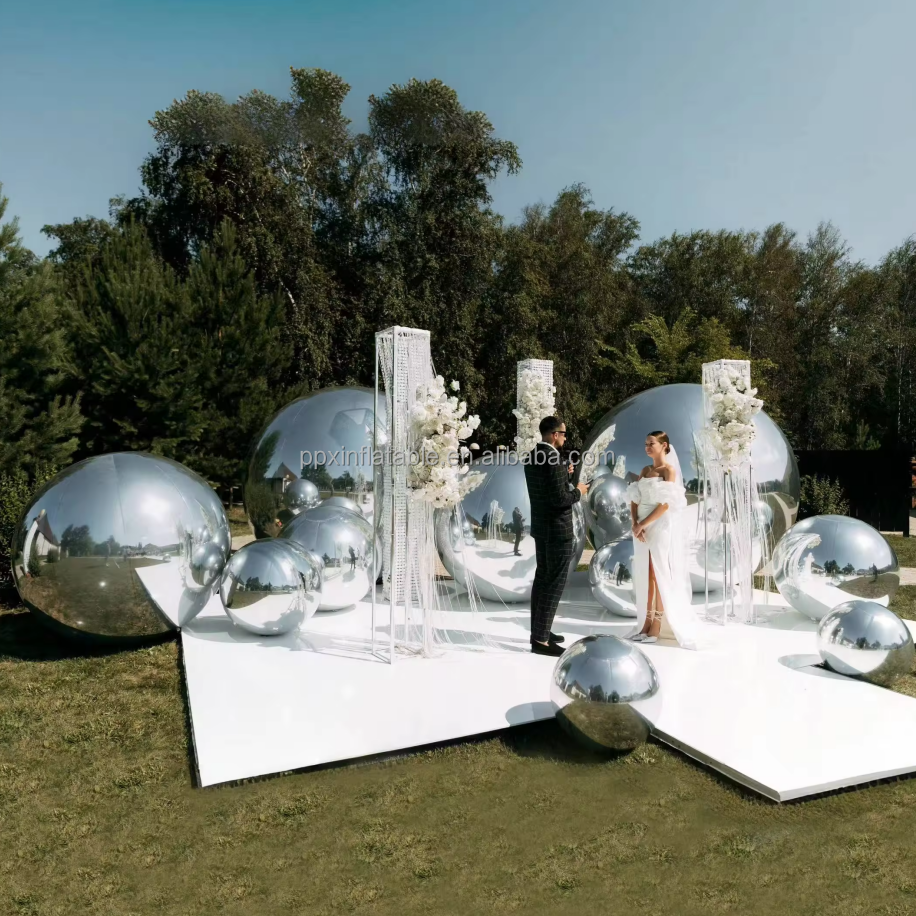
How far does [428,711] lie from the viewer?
5.04 m

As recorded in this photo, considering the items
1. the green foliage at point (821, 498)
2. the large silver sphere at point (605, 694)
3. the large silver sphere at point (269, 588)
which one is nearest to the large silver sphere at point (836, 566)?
the large silver sphere at point (605, 694)

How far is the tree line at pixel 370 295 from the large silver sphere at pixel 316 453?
623cm

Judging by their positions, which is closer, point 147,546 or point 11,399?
point 147,546

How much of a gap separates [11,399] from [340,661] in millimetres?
10697

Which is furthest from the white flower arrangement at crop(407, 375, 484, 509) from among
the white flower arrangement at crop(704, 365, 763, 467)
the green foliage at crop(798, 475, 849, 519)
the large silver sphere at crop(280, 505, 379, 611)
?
the green foliage at crop(798, 475, 849, 519)

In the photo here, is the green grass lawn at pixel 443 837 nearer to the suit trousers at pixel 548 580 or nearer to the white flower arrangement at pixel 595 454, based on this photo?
the suit trousers at pixel 548 580

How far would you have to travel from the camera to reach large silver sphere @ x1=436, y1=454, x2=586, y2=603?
7.61 meters

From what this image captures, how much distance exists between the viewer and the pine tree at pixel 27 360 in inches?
529

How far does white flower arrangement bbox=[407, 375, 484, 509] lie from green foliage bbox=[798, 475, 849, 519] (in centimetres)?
1092

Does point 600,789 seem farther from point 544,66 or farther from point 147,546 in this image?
point 544,66

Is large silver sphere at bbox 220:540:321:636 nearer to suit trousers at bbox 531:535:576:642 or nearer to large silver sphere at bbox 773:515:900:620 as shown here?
suit trousers at bbox 531:535:576:642

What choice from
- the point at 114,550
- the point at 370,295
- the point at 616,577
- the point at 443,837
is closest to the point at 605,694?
the point at 443,837

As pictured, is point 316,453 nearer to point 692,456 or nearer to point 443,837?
point 692,456

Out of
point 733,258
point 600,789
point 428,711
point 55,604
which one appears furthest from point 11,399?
point 733,258
